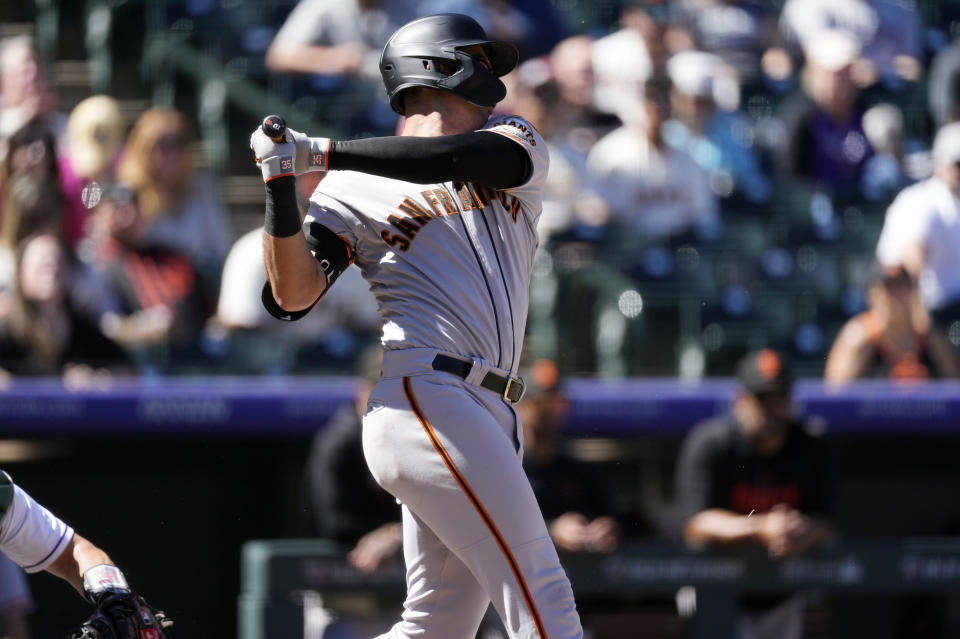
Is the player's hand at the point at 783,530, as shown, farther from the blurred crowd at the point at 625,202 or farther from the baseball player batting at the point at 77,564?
the baseball player batting at the point at 77,564

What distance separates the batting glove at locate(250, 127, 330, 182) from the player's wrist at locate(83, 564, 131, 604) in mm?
892

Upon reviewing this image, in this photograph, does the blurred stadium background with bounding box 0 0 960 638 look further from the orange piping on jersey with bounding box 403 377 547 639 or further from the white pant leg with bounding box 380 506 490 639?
the orange piping on jersey with bounding box 403 377 547 639

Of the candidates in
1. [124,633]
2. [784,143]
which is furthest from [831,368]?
[124,633]

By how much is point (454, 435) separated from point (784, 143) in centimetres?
498

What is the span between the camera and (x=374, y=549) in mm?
5125

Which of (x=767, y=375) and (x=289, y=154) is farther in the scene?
(x=767, y=375)

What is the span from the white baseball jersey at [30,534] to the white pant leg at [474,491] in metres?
0.70

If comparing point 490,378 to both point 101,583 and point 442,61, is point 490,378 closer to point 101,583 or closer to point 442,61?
point 442,61

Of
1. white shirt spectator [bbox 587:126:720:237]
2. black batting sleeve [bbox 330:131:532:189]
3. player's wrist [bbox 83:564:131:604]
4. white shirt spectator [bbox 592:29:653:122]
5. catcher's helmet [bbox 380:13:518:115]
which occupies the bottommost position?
player's wrist [bbox 83:564:131:604]

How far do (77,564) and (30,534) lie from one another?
0.12 m

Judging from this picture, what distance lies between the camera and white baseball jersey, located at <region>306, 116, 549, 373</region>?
3.10 m

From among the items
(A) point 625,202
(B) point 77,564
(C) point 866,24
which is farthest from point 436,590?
(C) point 866,24

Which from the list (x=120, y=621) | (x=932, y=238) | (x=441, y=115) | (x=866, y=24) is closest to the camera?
(x=120, y=621)

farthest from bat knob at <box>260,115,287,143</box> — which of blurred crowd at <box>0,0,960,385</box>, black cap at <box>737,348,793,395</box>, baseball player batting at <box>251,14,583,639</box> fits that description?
blurred crowd at <box>0,0,960,385</box>
